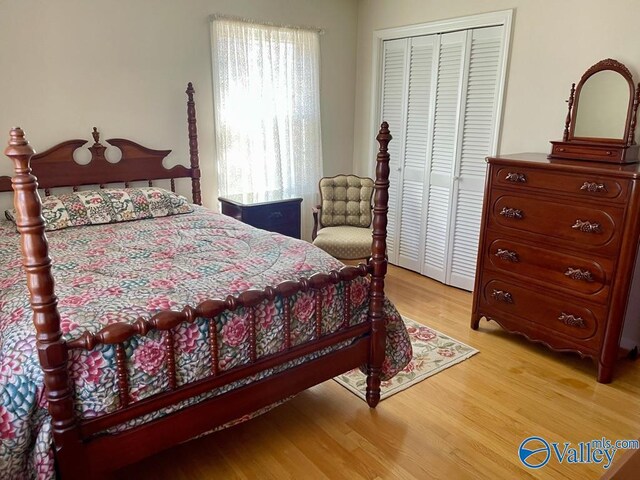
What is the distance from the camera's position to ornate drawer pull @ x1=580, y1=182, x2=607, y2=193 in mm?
2496

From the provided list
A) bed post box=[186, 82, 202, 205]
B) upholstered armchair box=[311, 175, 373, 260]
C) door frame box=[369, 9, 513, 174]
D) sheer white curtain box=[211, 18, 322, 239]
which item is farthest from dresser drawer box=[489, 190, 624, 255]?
bed post box=[186, 82, 202, 205]

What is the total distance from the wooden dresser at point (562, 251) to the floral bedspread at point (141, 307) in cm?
100

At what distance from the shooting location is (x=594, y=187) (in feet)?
8.29

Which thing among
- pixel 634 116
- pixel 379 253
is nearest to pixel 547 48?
pixel 634 116

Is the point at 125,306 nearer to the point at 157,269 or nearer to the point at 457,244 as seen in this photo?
the point at 157,269

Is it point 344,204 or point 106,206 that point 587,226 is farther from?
point 106,206

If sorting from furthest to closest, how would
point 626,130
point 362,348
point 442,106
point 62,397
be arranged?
point 442,106
point 626,130
point 362,348
point 62,397

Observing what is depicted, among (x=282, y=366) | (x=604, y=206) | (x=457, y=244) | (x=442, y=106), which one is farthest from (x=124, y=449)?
(x=442, y=106)

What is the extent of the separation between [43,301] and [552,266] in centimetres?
260

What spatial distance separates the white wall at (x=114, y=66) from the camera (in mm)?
2963

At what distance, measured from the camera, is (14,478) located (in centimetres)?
148

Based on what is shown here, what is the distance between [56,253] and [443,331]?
242cm

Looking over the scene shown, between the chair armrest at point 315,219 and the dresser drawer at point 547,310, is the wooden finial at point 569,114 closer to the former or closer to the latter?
the dresser drawer at point 547,310

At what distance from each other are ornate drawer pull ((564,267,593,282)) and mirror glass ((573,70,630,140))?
0.87 m
